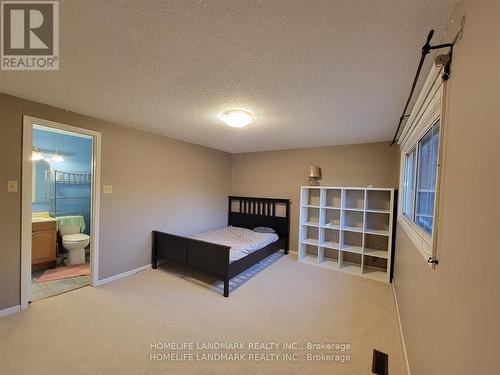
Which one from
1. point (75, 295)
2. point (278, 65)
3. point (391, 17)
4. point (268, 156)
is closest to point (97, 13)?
point (278, 65)

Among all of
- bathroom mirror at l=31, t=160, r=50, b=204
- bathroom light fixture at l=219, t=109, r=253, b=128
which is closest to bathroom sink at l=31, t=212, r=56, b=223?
bathroom mirror at l=31, t=160, r=50, b=204

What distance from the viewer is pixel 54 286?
9.25 feet

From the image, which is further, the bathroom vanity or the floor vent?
the bathroom vanity

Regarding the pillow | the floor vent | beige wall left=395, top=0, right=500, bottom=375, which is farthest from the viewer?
the pillow

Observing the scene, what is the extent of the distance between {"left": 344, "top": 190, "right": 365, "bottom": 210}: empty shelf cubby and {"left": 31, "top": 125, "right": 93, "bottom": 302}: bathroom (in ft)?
14.0

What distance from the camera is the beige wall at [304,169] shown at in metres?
3.71

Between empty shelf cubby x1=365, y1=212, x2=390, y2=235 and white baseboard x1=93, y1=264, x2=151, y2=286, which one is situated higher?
empty shelf cubby x1=365, y1=212, x2=390, y2=235

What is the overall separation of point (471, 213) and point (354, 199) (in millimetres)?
3360

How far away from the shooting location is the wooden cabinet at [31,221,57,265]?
319 centimetres

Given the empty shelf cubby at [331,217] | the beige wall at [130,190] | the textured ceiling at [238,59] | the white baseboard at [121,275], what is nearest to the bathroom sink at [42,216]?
the beige wall at [130,190]

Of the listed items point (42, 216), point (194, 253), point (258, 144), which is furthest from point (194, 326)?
point (42, 216)

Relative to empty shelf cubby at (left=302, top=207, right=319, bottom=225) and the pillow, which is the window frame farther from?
the pillow

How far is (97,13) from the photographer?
43.1 inches

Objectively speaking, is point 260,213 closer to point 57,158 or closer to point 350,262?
point 350,262
